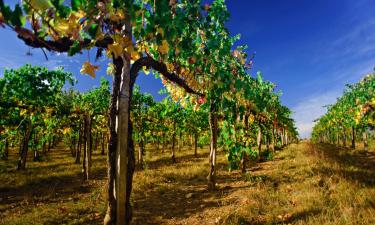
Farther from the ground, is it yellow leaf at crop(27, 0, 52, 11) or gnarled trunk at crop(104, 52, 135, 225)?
yellow leaf at crop(27, 0, 52, 11)

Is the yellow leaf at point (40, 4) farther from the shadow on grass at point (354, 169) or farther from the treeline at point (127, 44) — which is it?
the shadow on grass at point (354, 169)

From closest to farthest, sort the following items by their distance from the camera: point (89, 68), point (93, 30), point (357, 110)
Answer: point (93, 30) < point (89, 68) < point (357, 110)

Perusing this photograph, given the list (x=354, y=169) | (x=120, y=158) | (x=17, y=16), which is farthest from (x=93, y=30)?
(x=354, y=169)

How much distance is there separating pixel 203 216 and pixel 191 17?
694cm

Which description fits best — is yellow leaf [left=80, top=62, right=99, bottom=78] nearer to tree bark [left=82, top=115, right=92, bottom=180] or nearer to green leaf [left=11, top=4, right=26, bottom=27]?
green leaf [left=11, top=4, right=26, bottom=27]

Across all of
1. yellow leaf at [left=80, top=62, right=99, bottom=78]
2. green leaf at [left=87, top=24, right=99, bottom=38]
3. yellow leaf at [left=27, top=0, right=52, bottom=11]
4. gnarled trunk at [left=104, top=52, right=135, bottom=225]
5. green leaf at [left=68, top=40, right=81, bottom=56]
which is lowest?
gnarled trunk at [left=104, top=52, right=135, bottom=225]

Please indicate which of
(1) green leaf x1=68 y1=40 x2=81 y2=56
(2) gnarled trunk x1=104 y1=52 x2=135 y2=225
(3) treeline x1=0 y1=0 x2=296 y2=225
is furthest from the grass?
(1) green leaf x1=68 y1=40 x2=81 y2=56

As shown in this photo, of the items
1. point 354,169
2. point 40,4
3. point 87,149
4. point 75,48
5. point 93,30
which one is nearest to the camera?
point 40,4

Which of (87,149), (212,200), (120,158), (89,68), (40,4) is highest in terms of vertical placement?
(40,4)

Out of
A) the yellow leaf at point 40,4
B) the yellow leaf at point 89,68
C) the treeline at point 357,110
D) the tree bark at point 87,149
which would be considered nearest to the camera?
the yellow leaf at point 40,4

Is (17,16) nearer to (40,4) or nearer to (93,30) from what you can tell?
(40,4)

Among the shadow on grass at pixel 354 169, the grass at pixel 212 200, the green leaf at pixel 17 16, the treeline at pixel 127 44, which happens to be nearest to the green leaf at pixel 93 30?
the treeline at pixel 127 44

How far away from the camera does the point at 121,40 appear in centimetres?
306

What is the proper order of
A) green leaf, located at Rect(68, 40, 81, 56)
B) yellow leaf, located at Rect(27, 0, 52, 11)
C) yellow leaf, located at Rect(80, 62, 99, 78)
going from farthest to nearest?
yellow leaf, located at Rect(80, 62, 99, 78) < green leaf, located at Rect(68, 40, 81, 56) < yellow leaf, located at Rect(27, 0, 52, 11)
